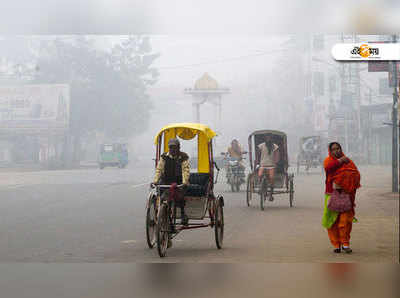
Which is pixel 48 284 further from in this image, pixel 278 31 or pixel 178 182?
pixel 278 31

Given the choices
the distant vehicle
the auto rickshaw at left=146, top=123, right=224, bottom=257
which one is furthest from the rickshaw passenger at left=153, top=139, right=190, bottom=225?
the distant vehicle

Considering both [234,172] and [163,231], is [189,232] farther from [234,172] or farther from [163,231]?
[234,172]

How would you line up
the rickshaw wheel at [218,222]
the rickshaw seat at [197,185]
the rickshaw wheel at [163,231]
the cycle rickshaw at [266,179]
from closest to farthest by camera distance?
the rickshaw wheel at [163,231], the rickshaw wheel at [218,222], the rickshaw seat at [197,185], the cycle rickshaw at [266,179]

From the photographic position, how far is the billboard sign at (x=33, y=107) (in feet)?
165

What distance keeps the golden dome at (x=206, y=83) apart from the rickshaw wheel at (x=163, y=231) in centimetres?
3580

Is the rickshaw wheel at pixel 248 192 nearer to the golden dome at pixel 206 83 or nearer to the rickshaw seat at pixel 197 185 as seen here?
the rickshaw seat at pixel 197 185

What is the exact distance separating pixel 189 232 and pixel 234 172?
421 inches

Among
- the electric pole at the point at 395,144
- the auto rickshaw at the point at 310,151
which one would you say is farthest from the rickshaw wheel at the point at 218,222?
the auto rickshaw at the point at 310,151

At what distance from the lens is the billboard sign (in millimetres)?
50250

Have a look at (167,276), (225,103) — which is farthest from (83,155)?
(167,276)

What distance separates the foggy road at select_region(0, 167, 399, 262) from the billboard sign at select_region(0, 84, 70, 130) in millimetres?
27541

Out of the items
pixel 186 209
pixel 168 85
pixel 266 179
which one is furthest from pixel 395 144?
pixel 168 85

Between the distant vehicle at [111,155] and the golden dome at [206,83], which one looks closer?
the golden dome at [206,83]

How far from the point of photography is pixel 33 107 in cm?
5053
